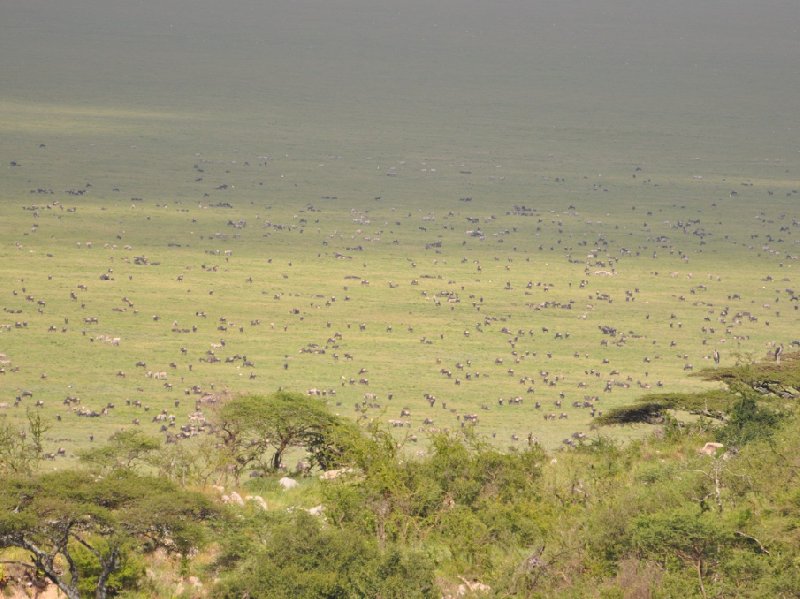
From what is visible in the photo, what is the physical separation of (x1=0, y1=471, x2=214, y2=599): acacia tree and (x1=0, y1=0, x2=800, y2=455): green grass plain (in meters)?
13.7

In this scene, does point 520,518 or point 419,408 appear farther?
point 419,408

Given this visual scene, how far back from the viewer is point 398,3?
10156 centimetres

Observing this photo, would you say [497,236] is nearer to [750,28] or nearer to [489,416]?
[489,416]

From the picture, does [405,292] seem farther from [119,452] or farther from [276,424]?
[119,452]

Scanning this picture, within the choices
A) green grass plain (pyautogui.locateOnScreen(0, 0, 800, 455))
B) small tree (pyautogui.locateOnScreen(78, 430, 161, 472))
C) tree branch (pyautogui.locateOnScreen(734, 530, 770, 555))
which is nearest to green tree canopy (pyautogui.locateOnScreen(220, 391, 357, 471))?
small tree (pyautogui.locateOnScreen(78, 430, 161, 472))

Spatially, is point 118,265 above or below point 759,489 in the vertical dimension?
below

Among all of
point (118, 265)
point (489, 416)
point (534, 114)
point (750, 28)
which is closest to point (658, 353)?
point (489, 416)

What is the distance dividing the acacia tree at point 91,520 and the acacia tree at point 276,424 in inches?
217

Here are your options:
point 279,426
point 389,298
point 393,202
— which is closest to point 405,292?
point 389,298

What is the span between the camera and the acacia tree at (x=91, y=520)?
531 inches

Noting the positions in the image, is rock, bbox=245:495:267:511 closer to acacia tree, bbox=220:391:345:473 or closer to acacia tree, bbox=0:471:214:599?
acacia tree, bbox=0:471:214:599

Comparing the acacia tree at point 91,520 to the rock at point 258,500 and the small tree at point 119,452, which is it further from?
the small tree at point 119,452

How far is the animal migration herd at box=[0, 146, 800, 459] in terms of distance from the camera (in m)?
35.6

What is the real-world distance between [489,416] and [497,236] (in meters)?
23.9
